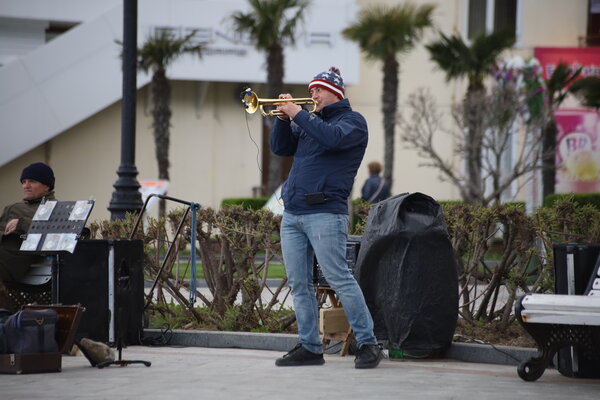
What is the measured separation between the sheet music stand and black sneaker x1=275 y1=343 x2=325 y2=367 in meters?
1.70

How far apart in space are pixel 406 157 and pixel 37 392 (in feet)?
89.5

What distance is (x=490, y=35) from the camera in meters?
29.0

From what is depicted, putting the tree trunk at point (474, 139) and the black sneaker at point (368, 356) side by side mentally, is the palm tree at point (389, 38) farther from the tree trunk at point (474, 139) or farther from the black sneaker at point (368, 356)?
the black sneaker at point (368, 356)

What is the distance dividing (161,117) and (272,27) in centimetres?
373

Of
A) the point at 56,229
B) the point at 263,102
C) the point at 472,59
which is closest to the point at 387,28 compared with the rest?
the point at 472,59

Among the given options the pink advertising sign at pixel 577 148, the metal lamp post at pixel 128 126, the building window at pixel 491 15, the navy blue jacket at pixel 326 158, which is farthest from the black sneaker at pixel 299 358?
the building window at pixel 491 15

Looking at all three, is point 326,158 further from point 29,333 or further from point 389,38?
point 389,38

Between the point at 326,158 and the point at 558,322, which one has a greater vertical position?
the point at 326,158

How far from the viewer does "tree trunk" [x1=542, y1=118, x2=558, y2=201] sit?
96.4 ft

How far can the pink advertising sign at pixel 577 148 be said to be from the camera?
31859mm

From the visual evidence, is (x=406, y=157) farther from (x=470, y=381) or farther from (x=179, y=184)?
(x=470, y=381)

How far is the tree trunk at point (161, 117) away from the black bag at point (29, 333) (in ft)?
68.8

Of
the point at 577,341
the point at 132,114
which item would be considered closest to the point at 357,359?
the point at 577,341

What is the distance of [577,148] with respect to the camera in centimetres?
3203
